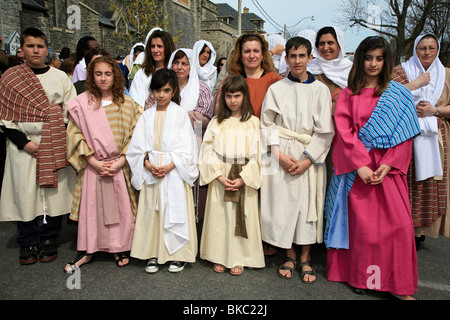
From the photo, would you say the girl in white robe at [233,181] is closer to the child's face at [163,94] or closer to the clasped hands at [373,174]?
the child's face at [163,94]

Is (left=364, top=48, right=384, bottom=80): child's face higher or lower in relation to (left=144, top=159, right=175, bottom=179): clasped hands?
higher

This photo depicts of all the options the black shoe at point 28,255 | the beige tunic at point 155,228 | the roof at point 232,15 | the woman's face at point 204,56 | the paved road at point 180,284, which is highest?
the roof at point 232,15

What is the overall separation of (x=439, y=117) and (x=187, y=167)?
2.55m

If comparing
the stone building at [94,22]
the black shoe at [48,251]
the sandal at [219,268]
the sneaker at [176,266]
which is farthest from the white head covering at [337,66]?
the stone building at [94,22]

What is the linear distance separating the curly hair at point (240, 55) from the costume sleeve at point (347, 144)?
2.99ft

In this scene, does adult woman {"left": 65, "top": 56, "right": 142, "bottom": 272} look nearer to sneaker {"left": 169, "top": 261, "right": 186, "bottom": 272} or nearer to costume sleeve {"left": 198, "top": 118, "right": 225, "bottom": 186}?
sneaker {"left": 169, "top": 261, "right": 186, "bottom": 272}

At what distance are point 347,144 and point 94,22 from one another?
852 inches

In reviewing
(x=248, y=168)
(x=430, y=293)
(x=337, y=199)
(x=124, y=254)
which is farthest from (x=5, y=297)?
(x=430, y=293)

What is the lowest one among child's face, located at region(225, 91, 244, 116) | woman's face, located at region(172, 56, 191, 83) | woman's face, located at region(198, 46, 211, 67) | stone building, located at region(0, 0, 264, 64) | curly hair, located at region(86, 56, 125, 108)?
child's face, located at region(225, 91, 244, 116)

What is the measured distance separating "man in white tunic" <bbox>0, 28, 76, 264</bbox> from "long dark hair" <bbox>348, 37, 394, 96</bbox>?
270 cm

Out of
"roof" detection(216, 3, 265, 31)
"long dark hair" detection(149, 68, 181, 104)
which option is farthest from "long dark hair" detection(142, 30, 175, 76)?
"roof" detection(216, 3, 265, 31)

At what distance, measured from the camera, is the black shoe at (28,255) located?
311 centimetres

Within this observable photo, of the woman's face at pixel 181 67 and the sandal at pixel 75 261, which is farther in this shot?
the woman's face at pixel 181 67

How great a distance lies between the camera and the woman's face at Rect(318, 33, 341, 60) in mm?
3416
